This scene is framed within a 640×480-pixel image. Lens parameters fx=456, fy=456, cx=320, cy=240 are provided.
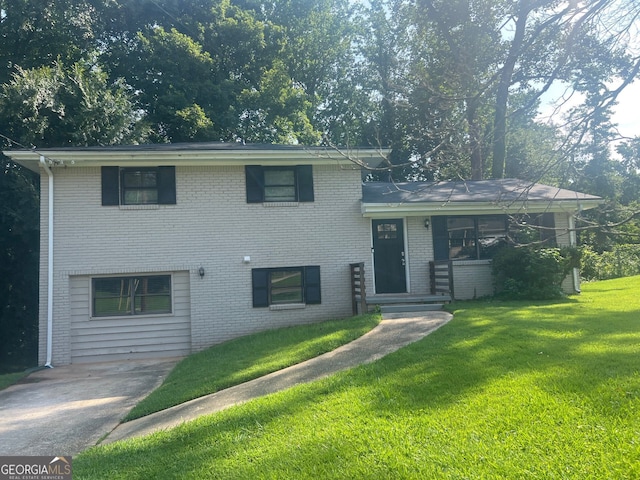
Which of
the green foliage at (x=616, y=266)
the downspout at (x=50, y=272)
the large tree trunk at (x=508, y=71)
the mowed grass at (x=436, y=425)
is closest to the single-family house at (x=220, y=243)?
the downspout at (x=50, y=272)

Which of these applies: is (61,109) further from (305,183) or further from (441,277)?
(441,277)

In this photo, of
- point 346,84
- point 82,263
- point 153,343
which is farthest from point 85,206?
point 346,84

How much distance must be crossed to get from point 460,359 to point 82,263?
9448 mm

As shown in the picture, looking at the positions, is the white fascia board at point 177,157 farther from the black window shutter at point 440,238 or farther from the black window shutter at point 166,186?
the black window shutter at point 440,238

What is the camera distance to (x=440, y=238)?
12.9 m

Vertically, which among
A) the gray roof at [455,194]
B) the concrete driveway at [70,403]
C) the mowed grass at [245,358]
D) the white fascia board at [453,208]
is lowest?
the concrete driveway at [70,403]

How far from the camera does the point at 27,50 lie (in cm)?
1869

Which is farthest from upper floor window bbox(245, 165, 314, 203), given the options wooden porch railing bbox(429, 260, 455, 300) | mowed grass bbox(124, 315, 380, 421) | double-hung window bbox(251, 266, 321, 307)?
wooden porch railing bbox(429, 260, 455, 300)

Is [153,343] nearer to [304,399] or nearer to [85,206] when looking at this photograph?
[85,206]

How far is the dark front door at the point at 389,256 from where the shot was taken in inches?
505

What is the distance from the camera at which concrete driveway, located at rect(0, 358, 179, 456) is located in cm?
555

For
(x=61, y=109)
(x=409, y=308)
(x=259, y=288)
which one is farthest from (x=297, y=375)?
(x=61, y=109)

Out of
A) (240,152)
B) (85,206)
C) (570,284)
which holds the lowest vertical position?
(570,284)

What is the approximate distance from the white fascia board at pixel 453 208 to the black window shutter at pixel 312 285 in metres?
2.09
